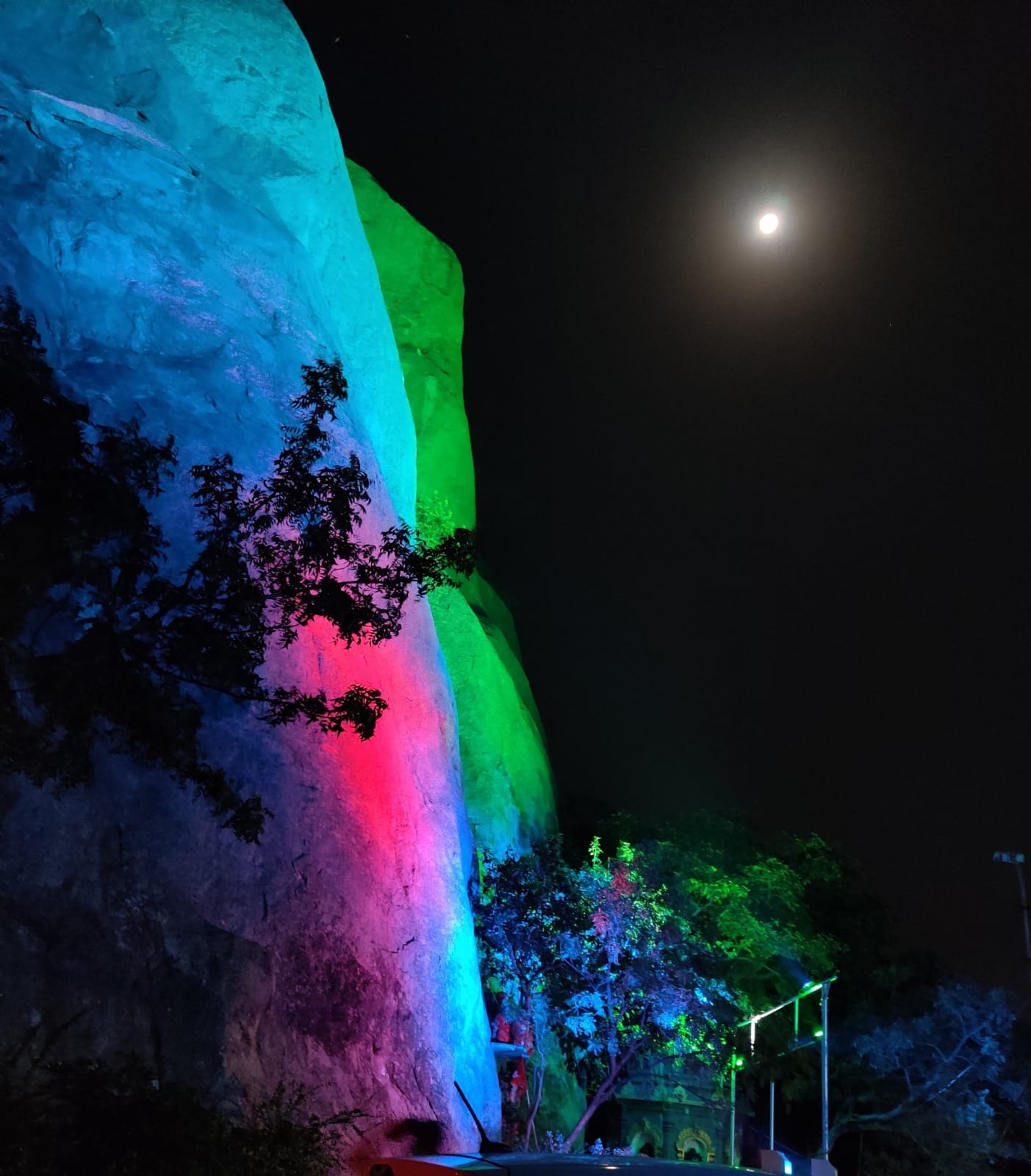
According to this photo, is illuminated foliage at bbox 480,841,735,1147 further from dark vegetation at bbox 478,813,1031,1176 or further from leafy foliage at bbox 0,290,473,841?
leafy foliage at bbox 0,290,473,841

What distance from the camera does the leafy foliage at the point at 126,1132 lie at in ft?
21.4

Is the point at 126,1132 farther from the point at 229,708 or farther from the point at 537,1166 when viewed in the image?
the point at 229,708

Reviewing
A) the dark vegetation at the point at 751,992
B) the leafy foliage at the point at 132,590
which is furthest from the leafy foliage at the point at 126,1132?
the dark vegetation at the point at 751,992

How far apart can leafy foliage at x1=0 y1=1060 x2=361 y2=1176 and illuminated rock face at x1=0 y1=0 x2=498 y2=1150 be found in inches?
19.4

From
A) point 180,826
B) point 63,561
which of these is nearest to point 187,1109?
point 180,826

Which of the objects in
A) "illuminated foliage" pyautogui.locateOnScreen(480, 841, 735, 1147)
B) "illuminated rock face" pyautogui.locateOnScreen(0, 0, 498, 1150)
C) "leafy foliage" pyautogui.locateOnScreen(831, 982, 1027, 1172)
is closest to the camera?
"illuminated rock face" pyautogui.locateOnScreen(0, 0, 498, 1150)

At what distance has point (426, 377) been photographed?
106 ft

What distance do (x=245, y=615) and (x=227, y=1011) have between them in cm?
414

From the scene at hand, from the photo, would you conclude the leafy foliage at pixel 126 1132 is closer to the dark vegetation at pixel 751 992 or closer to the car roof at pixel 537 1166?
the car roof at pixel 537 1166

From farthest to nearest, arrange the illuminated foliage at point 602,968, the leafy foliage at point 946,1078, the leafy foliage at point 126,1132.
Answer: the leafy foliage at point 946,1078 → the illuminated foliage at point 602,968 → the leafy foliage at point 126,1132

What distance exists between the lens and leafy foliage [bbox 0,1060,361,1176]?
652cm

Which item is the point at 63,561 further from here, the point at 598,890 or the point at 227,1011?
the point at 598,890

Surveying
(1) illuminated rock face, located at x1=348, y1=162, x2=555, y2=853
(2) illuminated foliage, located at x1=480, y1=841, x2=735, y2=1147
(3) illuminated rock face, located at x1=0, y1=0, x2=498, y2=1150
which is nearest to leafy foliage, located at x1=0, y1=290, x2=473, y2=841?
(3) illuminated rock face, located at x1=0, y1=0, x2=498, y2=1150

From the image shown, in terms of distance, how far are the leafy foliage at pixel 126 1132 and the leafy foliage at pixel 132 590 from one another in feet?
8.22
